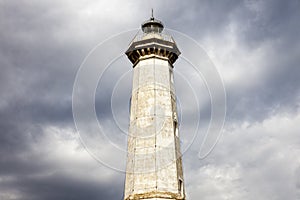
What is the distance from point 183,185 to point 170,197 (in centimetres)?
234

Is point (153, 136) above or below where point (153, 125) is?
below

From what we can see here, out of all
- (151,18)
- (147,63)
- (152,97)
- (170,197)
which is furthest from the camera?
(151,18)

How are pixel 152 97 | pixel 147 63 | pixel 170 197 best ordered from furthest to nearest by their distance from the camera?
pixel 147 63 → pixel 152 97 → pixel 170 197

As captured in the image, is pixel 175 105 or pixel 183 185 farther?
pixel 175 105

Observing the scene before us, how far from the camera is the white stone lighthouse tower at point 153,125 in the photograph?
77.5 ft

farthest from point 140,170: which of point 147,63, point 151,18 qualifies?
point 151,18

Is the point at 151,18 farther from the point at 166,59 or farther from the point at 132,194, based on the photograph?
the point at 132,194

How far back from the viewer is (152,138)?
2498cm

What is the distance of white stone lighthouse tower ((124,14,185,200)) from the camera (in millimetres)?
23609

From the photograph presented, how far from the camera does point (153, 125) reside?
25.5 meters

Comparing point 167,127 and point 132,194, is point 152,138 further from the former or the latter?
point 132,194

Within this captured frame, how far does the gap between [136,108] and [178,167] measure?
5963mm

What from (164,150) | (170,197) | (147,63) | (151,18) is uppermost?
(151,18)

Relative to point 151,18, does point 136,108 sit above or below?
below
